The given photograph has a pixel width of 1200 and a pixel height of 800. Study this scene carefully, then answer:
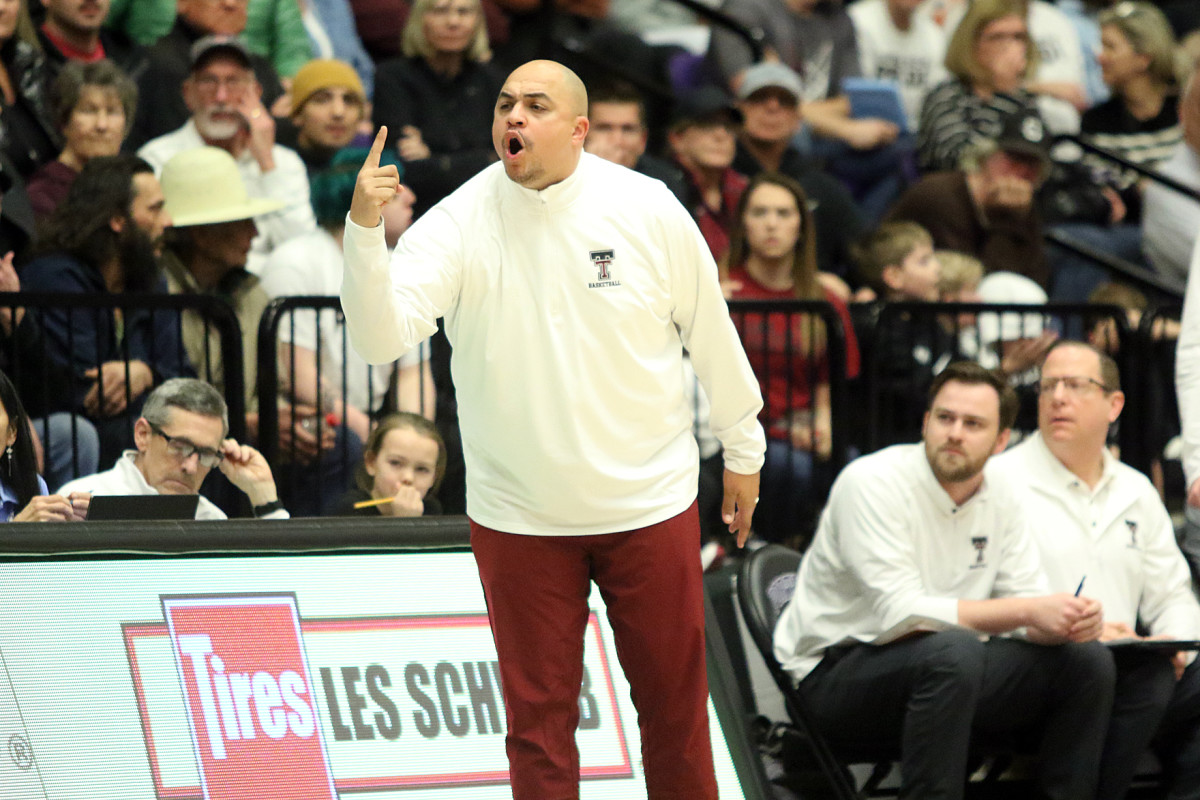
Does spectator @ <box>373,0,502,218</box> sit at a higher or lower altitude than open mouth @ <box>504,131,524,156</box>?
higher

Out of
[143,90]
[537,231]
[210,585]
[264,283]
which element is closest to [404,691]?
[210,585]

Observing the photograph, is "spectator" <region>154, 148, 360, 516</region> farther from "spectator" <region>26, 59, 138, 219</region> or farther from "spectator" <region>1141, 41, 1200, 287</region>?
"spectator" <region>1141, 41, 1200, 287</region>

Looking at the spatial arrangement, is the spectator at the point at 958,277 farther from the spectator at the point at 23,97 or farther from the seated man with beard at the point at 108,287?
the spectator at the point at 23,97

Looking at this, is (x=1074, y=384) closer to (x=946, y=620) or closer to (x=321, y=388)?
(x=946, y=620)

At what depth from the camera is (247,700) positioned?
4.43 metres

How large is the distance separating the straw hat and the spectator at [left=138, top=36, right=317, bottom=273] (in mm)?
530

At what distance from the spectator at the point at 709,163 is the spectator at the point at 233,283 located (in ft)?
6.90

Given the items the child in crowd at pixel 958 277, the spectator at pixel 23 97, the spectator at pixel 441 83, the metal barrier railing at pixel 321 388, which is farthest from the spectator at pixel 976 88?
the spectator at pixel 23 97

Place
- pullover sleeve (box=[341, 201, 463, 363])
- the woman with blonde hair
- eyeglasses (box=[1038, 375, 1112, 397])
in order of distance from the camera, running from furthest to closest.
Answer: the woman with blonde hair
eyeglasses (box=[1038, 375, 1112, 397])
pullover sleeve (box=[341, 201, 463, 363])

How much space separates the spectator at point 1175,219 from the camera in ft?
28.0

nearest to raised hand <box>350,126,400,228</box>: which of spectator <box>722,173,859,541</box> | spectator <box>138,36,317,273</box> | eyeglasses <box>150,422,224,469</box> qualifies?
eyeglasses <box>150,422,224,469</box>

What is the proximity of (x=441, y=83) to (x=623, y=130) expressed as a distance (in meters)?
0.97

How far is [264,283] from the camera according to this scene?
6.34m

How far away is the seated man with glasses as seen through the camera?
Answer: 5035 millimetres
